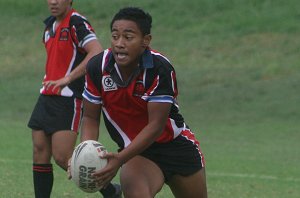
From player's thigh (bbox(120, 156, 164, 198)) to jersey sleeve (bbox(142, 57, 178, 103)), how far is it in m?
0.49

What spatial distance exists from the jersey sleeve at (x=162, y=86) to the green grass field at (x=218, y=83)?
345 cm

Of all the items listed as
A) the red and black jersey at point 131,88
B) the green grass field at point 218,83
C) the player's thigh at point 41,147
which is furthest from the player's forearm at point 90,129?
the green grass field at point 218,83

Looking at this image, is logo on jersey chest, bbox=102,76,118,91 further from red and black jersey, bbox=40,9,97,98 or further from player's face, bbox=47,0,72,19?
player's face, bbox=47,0,72,19

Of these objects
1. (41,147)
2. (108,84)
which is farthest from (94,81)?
(41,147)

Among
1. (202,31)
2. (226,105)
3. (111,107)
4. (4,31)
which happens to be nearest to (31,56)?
(4,31)

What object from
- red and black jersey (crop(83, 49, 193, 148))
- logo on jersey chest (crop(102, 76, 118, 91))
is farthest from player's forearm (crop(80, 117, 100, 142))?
logo on jersey chest (crop(102, 76, 118, 91))

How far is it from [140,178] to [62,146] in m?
2.12

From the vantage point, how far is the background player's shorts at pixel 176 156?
7.30m

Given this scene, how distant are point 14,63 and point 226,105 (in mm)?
7342

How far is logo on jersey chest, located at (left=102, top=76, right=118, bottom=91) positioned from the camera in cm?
702

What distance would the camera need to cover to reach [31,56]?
86.6ft

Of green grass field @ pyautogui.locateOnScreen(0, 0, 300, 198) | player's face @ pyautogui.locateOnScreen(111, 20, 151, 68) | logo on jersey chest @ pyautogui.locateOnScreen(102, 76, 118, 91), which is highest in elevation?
player's face @ pyautogui.locateOnScreen(111, 20, 151, 68)

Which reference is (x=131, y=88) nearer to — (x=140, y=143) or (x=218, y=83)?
(x=140, y=143)

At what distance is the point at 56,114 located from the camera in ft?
30.0
